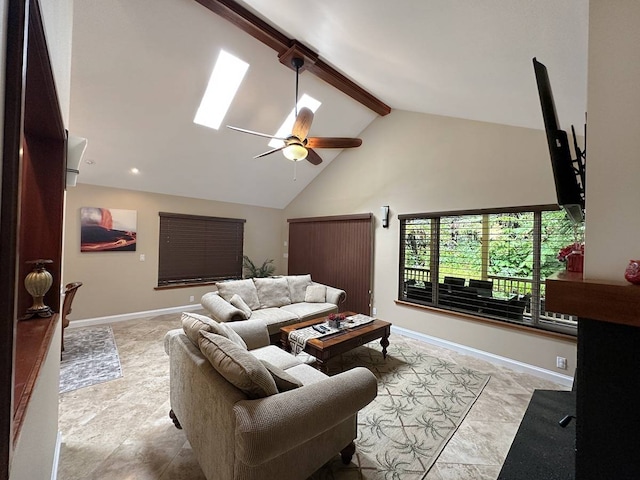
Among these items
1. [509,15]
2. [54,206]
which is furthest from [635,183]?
[54,206]

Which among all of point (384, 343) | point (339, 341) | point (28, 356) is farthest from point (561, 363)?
point (28, 356)

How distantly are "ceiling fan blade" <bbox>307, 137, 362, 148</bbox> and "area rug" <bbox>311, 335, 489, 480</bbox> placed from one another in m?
2.69

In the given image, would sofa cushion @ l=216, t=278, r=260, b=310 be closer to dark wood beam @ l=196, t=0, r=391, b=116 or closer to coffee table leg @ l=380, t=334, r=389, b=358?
coffee table leg @ l=380, t=334, r=389, b=358

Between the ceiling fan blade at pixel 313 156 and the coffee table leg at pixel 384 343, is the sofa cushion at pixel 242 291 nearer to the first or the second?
the coffee table leg at pixel 384 343

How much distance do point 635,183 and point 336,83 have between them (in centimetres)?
357

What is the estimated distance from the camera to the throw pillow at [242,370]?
131cm

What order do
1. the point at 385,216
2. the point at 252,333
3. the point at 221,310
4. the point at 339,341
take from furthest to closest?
the point at 385,216
the point at 221,310
the point at 339,341
the point at 252,333

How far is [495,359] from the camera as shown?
3.47m

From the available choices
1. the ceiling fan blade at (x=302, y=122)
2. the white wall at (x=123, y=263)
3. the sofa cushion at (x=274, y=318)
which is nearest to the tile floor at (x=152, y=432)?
the sofa cushion at (x=274, y=318)

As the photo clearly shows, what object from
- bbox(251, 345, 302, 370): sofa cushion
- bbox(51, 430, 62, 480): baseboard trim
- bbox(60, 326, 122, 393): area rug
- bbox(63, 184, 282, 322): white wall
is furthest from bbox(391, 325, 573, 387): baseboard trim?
bbox(63, 184, 282, 322): white wall

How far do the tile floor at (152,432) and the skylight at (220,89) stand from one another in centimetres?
341

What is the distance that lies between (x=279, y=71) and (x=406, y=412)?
13.7ft

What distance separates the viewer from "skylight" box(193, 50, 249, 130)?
3483 millimetres

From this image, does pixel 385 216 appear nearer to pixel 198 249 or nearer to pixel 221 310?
pixel 221 310
